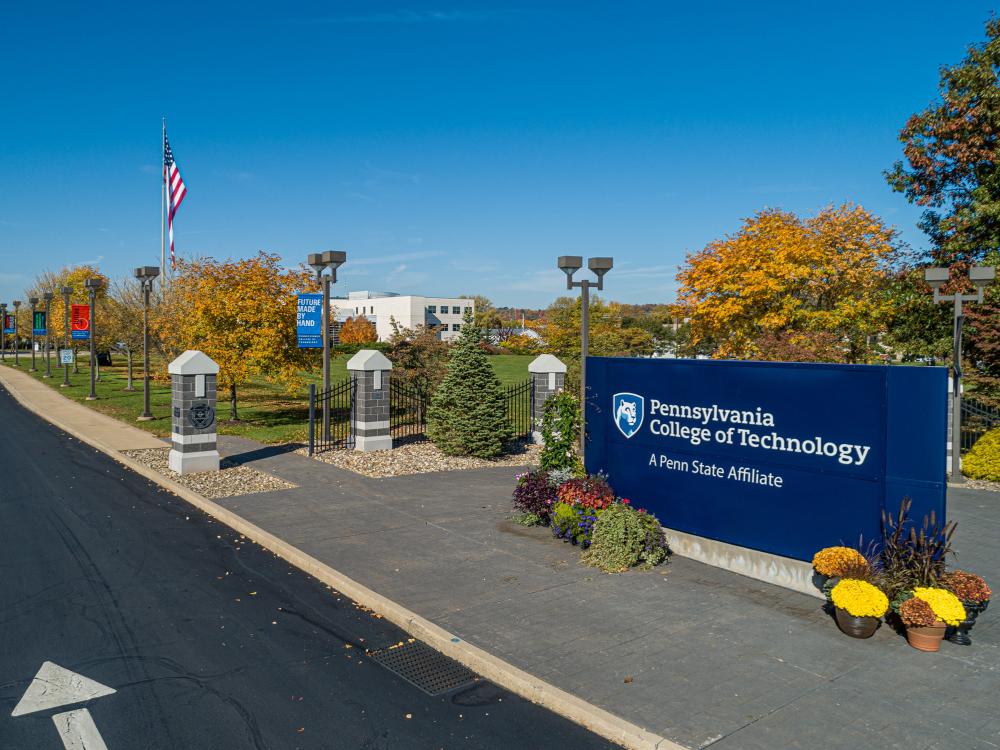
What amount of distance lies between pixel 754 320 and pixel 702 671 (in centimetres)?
2204

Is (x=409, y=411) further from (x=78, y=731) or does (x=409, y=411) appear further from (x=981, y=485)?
(x=78, y=731)

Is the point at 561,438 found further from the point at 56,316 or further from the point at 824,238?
the point at 56,316

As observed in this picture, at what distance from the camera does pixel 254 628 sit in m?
7.14

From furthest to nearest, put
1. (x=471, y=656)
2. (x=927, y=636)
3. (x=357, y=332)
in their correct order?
(x=357, y=332) → (x=927, y=636) → (x=471, y=656)

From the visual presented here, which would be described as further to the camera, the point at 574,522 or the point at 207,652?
the point at 574,522

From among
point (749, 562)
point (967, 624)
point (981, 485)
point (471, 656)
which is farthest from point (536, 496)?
point (981, 485)

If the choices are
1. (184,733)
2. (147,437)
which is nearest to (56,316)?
(147,437)

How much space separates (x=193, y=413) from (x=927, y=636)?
13.3 m

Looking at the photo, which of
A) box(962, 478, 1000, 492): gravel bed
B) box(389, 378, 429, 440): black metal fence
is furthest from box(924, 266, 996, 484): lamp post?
box(389, 378, 429, 440): black metal fence

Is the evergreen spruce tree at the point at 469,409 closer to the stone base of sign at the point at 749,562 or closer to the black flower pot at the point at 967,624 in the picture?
the stone base of sign at the point at 749,562

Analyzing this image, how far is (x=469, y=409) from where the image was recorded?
17.0 meters

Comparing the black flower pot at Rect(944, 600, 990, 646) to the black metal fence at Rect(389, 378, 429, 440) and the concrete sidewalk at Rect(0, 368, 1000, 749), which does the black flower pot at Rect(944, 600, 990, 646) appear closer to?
the concrete sidewalk at Rect(0, 368, 1000, 749)

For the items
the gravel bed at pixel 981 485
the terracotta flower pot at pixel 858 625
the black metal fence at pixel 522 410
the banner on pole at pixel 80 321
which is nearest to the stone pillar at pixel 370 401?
the black metal fence at pixel 522 410

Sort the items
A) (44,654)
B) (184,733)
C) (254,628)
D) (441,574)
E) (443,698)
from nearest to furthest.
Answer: (184,733), (443,698), (44,654), (254,628), (441,574)
